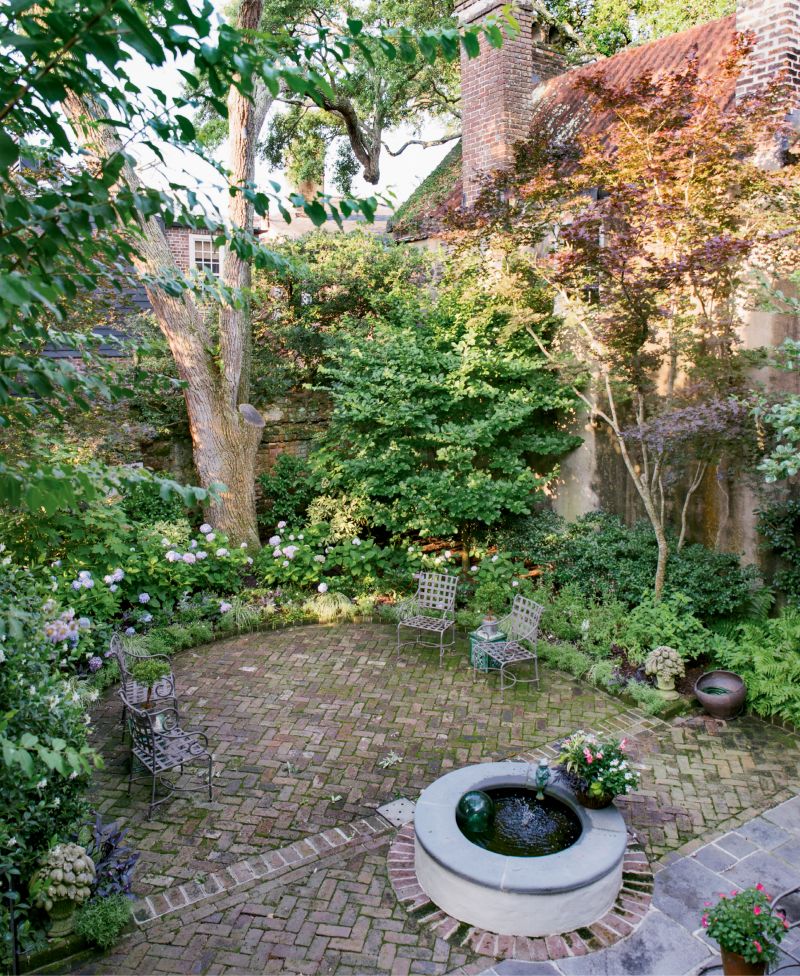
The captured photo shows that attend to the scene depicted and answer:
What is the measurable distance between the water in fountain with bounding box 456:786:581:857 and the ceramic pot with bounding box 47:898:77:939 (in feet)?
9.43

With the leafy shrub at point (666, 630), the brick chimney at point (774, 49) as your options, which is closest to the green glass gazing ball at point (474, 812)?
the leafy shrub at point (666, 630)

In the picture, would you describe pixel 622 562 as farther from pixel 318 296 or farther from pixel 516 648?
pixel 318 296

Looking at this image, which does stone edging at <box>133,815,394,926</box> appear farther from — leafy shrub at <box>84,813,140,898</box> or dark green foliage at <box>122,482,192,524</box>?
dark green foliage at <box>122,482,192,524</box>

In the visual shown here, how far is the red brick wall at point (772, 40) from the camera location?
8.84 meters

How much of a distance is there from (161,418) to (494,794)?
838 cm

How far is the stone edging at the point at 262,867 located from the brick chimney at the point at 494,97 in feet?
33.7

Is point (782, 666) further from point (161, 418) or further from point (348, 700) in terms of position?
point (161, 418)

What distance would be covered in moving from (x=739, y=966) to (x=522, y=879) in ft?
4.52

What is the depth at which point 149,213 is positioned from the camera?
298 cm

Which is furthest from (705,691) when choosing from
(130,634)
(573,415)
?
(130,634)

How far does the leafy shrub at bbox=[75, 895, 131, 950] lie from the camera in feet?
16.1

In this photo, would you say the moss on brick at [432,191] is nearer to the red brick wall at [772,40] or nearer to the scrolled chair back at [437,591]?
the red brick wall at [772,40]

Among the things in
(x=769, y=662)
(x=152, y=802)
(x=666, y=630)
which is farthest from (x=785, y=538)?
(x=152, y=802)

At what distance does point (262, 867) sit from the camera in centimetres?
575
